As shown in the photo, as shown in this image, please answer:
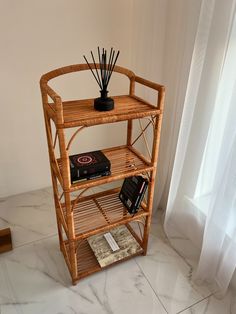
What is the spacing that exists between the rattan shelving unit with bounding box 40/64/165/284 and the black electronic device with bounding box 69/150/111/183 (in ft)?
0.09

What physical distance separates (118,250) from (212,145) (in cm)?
76

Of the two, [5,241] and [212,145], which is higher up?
[212,145]

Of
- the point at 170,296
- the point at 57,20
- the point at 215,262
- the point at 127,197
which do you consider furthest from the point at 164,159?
the point at 57,20

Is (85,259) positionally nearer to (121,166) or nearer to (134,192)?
(134,192)

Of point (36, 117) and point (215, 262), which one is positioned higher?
point (36, 117)

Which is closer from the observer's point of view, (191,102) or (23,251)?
(191,102)

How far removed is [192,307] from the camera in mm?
1178

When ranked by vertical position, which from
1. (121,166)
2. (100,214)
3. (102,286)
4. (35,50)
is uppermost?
(35,50)

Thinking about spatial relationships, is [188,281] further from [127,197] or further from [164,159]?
[164,159]

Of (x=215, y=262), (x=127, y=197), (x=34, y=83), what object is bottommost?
(x=215, y=262)

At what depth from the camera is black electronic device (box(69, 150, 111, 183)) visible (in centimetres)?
102

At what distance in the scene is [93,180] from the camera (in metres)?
1.04

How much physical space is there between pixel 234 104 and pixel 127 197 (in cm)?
67

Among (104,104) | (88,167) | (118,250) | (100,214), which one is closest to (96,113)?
(104,104)
